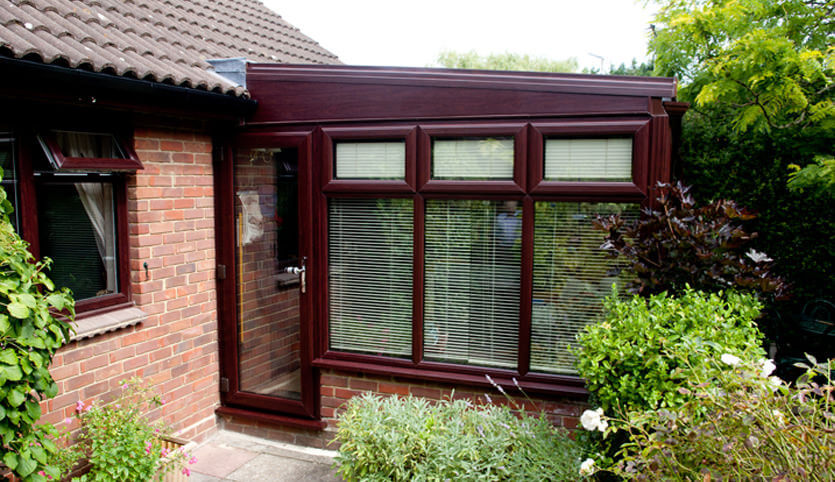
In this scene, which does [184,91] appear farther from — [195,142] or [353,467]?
[353,467]

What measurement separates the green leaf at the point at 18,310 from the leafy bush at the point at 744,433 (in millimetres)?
2822

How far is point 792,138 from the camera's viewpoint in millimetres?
5484

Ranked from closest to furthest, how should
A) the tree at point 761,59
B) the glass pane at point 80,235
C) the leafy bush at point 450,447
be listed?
the leafy bush at point 450,447, the glass pane at point 80,235, the tree at point 761,59

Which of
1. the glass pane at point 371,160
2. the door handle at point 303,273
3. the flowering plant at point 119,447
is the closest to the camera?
the flowering plant at point 119,447

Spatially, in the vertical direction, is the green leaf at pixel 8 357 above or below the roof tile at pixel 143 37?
below

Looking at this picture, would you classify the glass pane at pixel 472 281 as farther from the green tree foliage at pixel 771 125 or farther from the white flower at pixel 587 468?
the green tree foliage at pixel 771 125

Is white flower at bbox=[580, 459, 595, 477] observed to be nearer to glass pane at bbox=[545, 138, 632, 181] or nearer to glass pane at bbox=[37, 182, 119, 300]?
glass pane at bbox=[545, 138, 632, 181]

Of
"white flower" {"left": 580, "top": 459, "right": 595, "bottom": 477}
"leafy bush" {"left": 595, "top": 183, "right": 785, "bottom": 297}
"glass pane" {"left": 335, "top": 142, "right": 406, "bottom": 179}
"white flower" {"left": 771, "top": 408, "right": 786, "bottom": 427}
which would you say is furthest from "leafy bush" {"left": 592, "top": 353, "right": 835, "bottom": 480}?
"glass pane" {"left": 335, "top": 142, "right": 406, "bottom": 179}

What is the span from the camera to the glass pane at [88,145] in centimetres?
391

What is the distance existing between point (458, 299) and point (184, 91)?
248 centimetres

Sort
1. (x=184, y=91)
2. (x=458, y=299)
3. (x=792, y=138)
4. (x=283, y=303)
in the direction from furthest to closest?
1. (x=792, y=138)
2. (x=283, y=303)
3. (x=458, y=299)
4. (x=184, y=91)

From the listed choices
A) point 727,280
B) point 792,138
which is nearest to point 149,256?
point 727,280

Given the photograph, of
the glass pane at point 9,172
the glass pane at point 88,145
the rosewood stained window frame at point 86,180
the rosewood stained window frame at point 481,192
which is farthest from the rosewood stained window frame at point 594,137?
the glass pane at point 9,172

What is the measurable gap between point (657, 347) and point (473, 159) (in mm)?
1939
